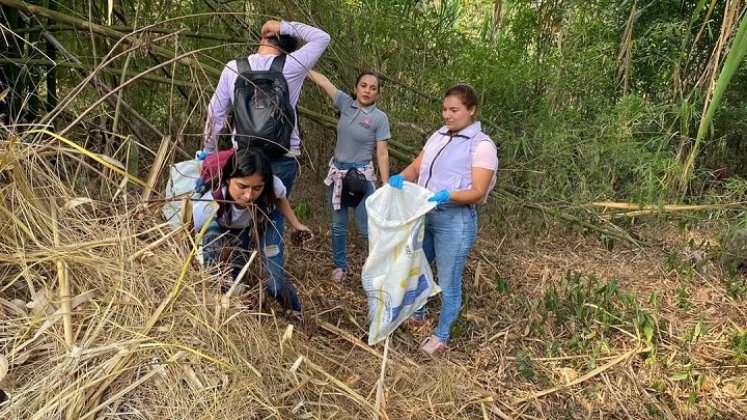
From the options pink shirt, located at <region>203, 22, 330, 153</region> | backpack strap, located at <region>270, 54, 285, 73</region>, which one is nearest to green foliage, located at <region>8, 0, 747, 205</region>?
pink shirt, located at <region>203, 22, 330, 153</region>

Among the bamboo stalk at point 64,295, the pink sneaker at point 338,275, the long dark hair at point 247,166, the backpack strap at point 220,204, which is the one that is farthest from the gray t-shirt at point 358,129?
the bamboo stalk at point 64,295

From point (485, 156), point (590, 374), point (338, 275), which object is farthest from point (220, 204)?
point (590, 374)

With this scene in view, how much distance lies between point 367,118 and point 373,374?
140cm

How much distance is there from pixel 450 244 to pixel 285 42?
129 centimetres

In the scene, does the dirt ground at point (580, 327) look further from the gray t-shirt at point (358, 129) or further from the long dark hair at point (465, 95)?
the long dark hair at point (465, 95)

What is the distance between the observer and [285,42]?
9.16ft

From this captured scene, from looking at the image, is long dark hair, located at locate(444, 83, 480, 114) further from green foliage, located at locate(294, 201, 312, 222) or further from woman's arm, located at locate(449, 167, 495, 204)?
green foliage, located at locate(294, 201, 312, 222)

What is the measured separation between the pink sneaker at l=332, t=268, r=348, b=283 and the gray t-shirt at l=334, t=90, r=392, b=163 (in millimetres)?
667

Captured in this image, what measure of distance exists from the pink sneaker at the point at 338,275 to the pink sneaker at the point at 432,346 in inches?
29.8

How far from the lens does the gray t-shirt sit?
10.2ft

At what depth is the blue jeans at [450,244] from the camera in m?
2.59

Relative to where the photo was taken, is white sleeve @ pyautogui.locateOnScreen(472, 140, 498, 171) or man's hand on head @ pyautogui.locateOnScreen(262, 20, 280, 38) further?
man's hand on head @ pyautogui.locateOnScreen(262, 20, 280, 38)

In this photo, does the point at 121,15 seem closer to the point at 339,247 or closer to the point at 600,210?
the point at 339,247

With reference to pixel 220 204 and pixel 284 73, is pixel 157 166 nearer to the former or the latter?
pixel 220 204
